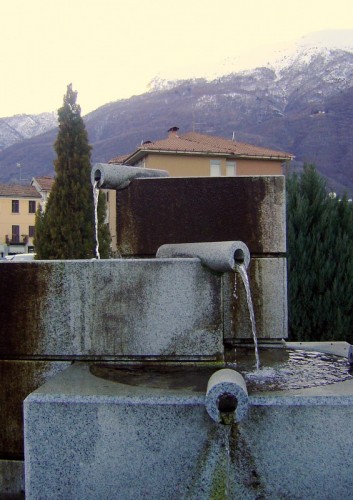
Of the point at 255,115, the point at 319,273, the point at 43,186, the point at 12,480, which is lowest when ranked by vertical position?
the point at 12,480

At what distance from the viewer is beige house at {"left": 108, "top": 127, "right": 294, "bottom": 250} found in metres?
34.8

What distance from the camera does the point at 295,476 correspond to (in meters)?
3.18

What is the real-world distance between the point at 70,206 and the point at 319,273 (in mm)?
11954

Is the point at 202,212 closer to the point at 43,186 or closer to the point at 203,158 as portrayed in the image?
the point at 203,158

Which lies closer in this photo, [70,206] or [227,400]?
[227,400]

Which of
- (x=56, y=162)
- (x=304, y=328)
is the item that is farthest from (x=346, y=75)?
(x=304, y=328)

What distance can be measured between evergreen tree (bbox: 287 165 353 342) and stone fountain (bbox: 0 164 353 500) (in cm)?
232

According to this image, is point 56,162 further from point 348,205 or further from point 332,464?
point 332,464

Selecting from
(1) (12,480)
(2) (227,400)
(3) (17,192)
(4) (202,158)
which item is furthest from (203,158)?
(2) (227,400)

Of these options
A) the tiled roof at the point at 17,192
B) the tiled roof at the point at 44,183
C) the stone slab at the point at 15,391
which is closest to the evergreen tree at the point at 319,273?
the stone slab at the point at 15,391

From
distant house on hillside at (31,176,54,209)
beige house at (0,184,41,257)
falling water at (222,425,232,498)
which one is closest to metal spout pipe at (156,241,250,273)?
falling water at (222,425,232,498)

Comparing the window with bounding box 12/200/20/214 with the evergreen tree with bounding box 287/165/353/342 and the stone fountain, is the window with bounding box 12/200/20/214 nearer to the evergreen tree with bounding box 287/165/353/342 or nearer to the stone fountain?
the evergreen tree with bounding box 287/165/353/342

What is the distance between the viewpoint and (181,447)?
3.23m

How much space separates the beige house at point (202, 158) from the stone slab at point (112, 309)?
2982 centimetres
